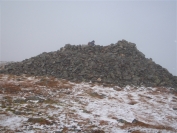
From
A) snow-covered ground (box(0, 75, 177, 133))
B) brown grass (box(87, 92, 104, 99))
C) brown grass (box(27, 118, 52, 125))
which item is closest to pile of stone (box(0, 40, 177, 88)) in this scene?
snow-covered ground (box(0, 75, 177, 133))

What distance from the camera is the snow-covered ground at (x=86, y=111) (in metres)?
9.88

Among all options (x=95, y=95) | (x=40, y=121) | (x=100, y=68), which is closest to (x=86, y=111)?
(x=40, y=121)

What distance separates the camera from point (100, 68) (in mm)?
26891

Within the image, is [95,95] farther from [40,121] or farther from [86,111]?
[40,121]

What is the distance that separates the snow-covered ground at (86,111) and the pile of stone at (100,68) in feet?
16.0

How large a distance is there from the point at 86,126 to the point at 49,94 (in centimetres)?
776

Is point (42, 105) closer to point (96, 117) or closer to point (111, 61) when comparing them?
point (96, 117)

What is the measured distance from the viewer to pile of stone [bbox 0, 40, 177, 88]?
25281 millimetres

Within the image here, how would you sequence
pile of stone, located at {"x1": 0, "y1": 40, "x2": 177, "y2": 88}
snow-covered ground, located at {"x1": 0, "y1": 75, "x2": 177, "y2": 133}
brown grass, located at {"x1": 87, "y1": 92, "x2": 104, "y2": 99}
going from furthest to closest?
pile of stone, located at {"x1": 0, "y1": 40, "x2": 177, "y2": 88}, brown grass, located at {"x1": 87, "y1": 92, "x2": 104, "y2": 99}, snow-covered ground, located at {"x1": 0, "y1": 75, "x2": 177, "y2": 133}

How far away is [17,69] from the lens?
2841cm

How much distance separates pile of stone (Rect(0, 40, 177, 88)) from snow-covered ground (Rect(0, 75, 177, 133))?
16.0ft

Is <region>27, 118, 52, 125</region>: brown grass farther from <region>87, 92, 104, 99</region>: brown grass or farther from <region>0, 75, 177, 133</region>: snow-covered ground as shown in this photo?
<region>87, 92, 104, 99</region>: brown grass

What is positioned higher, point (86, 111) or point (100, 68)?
point (100, 68)

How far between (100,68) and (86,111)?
47.9 feet
